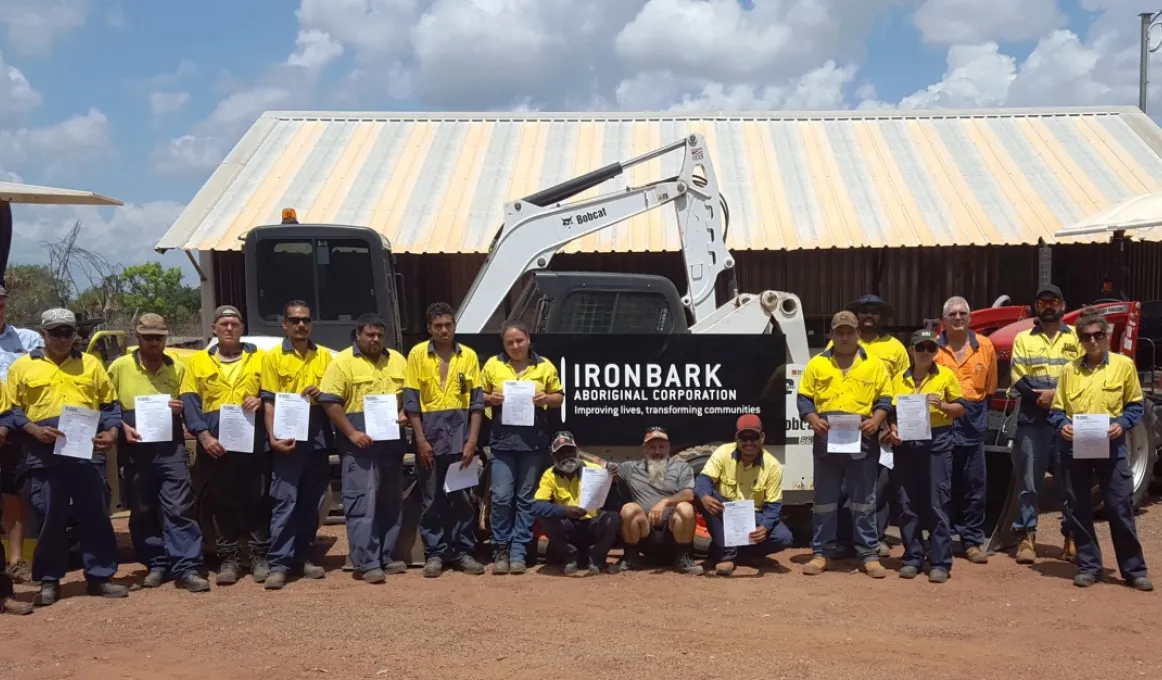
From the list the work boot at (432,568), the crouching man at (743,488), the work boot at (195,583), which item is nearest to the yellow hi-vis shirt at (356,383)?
the work boot at (432,568)

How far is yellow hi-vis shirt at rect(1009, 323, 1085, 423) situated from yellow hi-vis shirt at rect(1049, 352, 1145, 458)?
503mm

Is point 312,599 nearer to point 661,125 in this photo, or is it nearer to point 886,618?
point 886,618

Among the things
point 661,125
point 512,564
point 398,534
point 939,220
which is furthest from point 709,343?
point 661,125

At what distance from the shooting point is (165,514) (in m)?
6.35

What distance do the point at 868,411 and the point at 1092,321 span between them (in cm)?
156

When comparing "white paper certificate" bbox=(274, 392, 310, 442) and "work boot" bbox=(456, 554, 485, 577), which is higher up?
"white paper certificate" bbox=(274, 392, 310, 442)

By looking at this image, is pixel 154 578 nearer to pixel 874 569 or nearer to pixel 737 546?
pixel 737 546

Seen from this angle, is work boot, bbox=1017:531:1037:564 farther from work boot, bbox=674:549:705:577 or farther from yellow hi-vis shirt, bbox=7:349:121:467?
yellow hi-vis shirt, bbox=7:349:121:467

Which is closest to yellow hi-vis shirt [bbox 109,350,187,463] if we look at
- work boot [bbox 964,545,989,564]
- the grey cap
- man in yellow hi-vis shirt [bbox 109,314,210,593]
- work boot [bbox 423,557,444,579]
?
man in yellow hi-vis shirt [bbox 109,314,210,593]

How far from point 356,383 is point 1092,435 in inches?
196

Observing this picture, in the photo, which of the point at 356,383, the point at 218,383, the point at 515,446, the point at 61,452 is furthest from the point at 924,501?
the point at 61,452

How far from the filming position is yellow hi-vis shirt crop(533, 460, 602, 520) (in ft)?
22.1

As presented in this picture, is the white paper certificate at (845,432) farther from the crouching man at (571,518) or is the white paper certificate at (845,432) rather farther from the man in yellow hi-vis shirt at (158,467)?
the man in yellow hi-vis shirt at (158,467)

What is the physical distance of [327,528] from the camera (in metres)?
8.42
